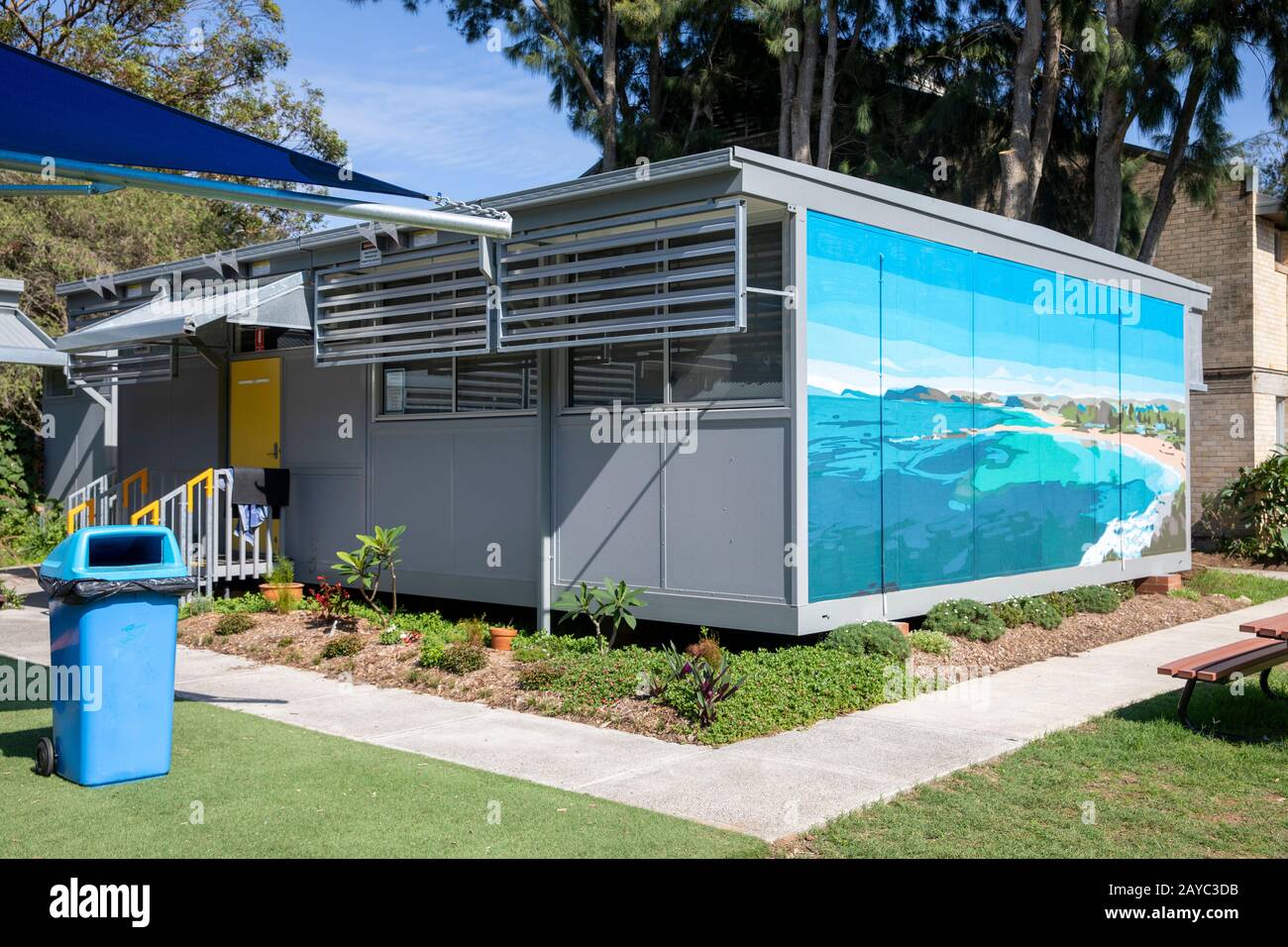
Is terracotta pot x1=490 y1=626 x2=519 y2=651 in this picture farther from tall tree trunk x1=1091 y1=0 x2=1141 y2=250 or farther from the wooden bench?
tall tree trunk x1=1091 y1=0 x2=1141 y2=250

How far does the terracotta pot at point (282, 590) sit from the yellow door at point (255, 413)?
167 centimetres

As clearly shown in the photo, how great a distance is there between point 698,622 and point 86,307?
10.3m

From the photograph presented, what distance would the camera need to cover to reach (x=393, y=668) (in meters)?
9.27

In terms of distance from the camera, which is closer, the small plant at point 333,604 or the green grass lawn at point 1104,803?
the green grass lawn at point 1104,803

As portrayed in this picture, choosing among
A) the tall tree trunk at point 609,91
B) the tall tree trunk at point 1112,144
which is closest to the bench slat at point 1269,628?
the tall tree trunk at point 1112,144

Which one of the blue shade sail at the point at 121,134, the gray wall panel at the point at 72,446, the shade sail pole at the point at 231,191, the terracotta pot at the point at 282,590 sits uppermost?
the blue shade sail at the point at 121,134

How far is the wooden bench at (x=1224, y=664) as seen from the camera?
21.7 ft

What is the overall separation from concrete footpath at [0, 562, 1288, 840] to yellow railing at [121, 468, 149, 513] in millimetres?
4271

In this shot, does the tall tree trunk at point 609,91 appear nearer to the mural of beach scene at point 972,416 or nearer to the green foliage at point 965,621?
the mural of beach scene at point 972,416

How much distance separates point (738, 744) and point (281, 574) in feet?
21.1

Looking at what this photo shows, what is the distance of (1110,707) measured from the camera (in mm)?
7918

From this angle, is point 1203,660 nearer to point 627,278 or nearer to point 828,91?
point 627,278

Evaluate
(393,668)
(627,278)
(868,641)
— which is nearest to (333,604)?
(393,668)
